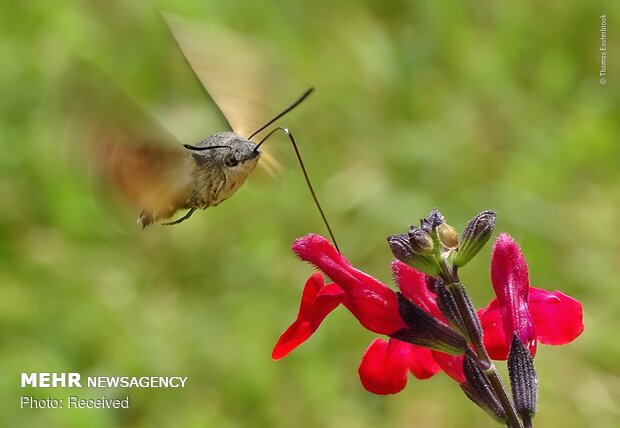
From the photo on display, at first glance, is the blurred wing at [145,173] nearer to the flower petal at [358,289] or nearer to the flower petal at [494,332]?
the flower petal at [358,289]

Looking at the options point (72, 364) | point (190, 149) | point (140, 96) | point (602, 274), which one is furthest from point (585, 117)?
point (190, 149)

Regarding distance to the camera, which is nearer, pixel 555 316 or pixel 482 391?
pixel 482 391

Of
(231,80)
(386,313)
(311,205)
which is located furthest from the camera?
(311,205)

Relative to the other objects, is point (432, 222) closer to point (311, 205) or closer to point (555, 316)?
point (555, 316)

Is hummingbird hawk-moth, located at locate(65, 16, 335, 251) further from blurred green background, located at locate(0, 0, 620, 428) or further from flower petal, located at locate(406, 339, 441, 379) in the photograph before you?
blurred green background, located at locate(0, 0, 620, 428)

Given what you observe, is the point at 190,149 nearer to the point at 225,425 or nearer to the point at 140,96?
the point at 225,425

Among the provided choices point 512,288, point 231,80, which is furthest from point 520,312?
point 231,80
